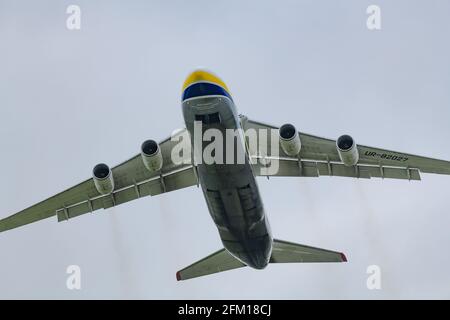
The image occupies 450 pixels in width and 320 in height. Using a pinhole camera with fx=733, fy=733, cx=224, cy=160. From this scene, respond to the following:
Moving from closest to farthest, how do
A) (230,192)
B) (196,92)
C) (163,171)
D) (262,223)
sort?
(196,92)
(230,192)
(262,223)
(163,171)

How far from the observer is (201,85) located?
72.3ft

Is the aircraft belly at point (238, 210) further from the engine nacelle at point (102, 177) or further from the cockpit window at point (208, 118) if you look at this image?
the engine nacelle at point (102, 177)

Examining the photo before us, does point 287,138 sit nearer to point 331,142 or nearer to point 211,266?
point 331,142

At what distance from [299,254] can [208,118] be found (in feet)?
29.2

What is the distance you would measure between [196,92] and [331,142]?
6.37 m

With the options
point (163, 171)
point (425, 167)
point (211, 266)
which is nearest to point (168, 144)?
point (163, 171)

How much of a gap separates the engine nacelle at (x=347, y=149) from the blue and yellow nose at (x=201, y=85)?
4729mm

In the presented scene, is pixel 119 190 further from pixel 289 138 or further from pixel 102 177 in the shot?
pixel 289 138

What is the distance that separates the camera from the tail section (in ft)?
94.0

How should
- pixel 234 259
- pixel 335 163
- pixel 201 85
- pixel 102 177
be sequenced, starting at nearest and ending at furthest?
A: pixel 201 85
pixel 102 177
pixel 335 163
pixel 234 259

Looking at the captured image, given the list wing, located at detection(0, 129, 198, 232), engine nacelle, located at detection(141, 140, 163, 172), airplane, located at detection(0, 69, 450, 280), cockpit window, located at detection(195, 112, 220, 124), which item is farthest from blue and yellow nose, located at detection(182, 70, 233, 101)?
wing, located at detection(0, 129, 198, 232)

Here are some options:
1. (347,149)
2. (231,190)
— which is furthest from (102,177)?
(347,149)

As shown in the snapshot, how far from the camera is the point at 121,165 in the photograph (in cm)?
2706

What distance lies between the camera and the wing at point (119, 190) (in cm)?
2742
